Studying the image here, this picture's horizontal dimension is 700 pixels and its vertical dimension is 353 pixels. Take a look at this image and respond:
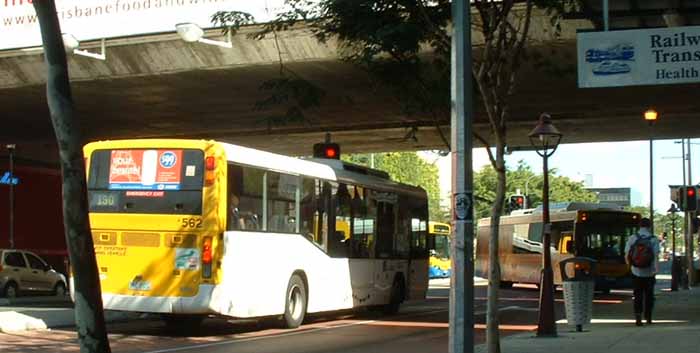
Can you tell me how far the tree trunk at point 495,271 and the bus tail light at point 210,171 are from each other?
5665mm

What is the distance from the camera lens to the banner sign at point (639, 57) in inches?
497

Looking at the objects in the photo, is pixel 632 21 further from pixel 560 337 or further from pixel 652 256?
pixel 560 337

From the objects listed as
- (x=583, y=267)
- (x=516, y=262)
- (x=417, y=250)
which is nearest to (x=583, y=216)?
(x=516, y=262)

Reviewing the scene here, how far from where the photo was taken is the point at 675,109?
91.8 feet

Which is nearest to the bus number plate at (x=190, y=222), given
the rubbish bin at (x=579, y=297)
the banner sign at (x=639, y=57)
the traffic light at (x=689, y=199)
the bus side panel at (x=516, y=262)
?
the rubbish bin at (x=579, y=297)

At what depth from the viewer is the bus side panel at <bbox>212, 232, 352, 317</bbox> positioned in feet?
50.8

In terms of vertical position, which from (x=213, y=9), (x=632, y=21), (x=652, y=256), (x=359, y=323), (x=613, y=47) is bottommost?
(x=359, y=323)

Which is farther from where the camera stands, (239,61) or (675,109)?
(675,109)

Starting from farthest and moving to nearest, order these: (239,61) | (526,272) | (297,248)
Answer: (526,272), (239,61), (297,248)

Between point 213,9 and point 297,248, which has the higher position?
point 213,9

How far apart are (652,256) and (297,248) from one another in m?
6.75

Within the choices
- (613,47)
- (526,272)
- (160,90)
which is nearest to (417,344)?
(613,47)

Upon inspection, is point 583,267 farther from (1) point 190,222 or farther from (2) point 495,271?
(1) point 190,222

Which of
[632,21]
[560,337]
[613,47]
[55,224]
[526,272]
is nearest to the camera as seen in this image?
[613,47]
